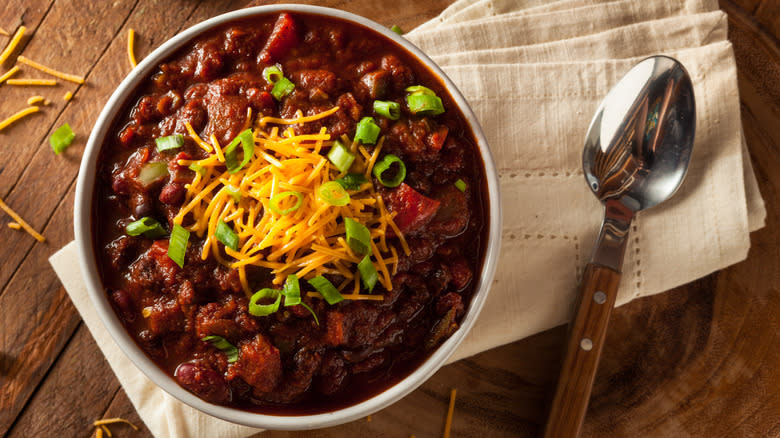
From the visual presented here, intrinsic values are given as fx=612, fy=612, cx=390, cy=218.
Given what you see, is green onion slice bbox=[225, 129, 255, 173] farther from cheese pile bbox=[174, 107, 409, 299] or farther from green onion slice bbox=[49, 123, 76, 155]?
green onion slice bbox=[49, 123, 76, 155]

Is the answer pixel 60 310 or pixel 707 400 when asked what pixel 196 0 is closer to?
pixel 60 310

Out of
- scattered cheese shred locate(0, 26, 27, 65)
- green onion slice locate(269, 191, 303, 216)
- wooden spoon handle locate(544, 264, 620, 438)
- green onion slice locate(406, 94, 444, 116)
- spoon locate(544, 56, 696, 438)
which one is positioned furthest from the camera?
scattered cheese shred locate(0, 26, 27, 65)

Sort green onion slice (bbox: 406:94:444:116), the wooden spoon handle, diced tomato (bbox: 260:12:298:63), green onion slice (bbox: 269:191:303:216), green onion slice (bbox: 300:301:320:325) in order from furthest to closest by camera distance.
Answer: the wooden spoon handle < diced tomato (bbox: 260:12:298:63) < green onion slice (bbox: 406:94:444:116) < green onion slice (bbox: 300:301:320:325) < green onion slice (bbox: 269:191:303:216)

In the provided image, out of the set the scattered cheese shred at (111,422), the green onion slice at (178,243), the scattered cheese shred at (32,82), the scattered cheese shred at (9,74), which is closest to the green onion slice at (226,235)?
the green onion slice at (178,243)

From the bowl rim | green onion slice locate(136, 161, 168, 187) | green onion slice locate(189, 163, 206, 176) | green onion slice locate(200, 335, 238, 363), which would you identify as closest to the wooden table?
the bowl rim

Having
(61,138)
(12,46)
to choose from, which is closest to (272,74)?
(61,138)

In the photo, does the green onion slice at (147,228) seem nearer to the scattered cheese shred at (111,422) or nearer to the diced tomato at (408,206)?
the diced tomato at (408,206)

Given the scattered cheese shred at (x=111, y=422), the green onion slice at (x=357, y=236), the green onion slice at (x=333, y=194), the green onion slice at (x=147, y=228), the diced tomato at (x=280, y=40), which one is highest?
the diced tomato at (x=280, y=40)

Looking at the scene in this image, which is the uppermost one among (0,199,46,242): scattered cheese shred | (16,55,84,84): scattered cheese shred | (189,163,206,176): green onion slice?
(189,163,206,176): green onion slice
